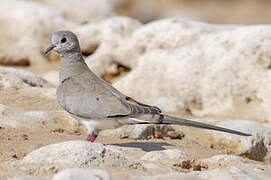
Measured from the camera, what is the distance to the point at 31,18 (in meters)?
13.7

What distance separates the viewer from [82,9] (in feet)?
52.1

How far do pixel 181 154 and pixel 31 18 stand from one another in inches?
337

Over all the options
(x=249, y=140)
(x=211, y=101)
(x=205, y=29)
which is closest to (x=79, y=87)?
(x=249, y=140)

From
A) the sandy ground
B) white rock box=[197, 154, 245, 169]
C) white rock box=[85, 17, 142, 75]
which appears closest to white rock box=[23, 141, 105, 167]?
the sandy ground

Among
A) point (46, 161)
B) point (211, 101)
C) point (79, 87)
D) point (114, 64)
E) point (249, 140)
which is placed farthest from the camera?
point (114, 64)

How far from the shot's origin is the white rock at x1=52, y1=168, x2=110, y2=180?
4.55 meters

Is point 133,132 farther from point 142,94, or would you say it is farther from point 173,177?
point 142,94

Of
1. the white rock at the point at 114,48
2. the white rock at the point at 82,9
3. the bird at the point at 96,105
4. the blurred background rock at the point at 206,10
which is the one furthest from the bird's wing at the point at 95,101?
the blurred background rock at the point at 206,10

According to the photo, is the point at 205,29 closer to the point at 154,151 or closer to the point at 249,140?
the point at 249,140

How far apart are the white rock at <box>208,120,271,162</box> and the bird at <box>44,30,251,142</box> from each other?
1.55 meters

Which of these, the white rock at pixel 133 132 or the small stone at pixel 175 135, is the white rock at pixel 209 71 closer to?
the small stone at pixel 175 135

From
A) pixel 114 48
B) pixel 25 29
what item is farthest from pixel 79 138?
pixel 25 29

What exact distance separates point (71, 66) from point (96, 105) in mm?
806

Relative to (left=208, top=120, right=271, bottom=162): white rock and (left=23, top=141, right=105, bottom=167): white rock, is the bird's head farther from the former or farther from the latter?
(left=208, top=120, right=271, bottom=162): white rock
